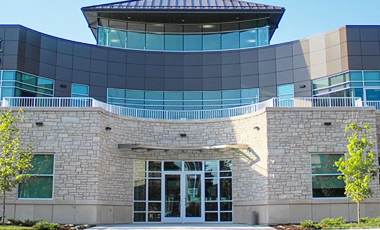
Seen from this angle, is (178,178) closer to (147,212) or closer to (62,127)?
(147,212)

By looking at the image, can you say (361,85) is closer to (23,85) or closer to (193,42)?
(193,42)

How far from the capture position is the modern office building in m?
24.2

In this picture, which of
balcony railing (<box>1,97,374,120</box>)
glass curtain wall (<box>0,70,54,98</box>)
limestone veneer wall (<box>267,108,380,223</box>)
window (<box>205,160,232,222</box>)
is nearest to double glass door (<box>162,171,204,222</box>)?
window (<box>205,160,232,222</box>)

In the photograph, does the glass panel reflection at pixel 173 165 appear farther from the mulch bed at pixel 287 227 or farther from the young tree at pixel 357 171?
the young tree at pixel 357 171

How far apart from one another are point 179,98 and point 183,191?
10950 mm

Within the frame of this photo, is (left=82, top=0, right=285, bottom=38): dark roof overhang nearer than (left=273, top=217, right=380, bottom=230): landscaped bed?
No

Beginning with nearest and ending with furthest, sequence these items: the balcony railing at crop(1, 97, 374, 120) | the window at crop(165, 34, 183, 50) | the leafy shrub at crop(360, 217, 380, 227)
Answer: the leafy shrub at crop(360, 217, 380, 227), the balcony railing at crop(1, 97, 374, 120), the window at crop(165, 34, 183, 50)

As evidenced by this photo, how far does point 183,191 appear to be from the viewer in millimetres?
27016

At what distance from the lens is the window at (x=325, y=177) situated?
24.2 metres

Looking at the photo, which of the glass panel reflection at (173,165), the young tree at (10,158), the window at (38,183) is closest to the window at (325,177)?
the glass panel reflection at (173,165)

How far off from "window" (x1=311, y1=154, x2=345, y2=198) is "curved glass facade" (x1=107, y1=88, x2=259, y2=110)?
40.1ft

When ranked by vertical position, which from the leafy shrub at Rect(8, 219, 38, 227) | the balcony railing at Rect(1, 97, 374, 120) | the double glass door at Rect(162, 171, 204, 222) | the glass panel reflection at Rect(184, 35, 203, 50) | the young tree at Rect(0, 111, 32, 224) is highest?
the glass panel reflection at Rect(184, 35, 203, 50)

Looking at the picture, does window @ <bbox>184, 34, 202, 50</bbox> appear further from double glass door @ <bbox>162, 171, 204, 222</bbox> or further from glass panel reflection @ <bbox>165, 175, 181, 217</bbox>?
glass panel reflection @ <bbox>165, 175, 181, 217</bbox>

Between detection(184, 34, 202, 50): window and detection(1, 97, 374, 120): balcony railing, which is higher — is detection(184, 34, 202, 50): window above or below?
above
